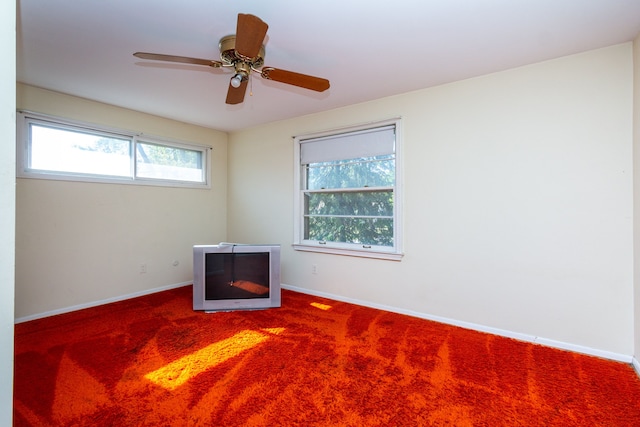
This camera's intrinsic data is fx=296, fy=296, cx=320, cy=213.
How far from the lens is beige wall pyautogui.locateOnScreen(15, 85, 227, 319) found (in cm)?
293

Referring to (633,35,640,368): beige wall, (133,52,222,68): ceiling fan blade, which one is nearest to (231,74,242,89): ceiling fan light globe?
(133,52,222,68): ceiling fan blade

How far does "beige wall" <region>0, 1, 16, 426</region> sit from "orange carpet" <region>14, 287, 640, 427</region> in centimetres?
109

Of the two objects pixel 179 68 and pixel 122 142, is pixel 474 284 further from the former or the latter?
pixel 122 142

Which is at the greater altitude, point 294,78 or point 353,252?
point 294,78

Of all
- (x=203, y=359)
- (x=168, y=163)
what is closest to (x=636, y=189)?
(x=203, y=359)

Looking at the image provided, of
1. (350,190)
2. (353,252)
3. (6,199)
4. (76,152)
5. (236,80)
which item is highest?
(236,80)

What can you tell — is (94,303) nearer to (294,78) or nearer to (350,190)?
(350,190)

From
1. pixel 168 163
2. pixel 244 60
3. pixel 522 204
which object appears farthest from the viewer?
pixel 168 163

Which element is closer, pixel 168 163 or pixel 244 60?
pixel 244 60

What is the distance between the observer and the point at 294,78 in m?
2.04

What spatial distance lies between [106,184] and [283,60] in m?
2.57

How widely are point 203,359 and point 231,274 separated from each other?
106 cm

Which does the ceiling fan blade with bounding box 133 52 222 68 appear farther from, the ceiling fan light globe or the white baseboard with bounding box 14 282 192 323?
the white baseboard with bounding box 14 282 192 323

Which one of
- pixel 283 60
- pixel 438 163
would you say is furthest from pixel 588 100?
pixel 283 60
